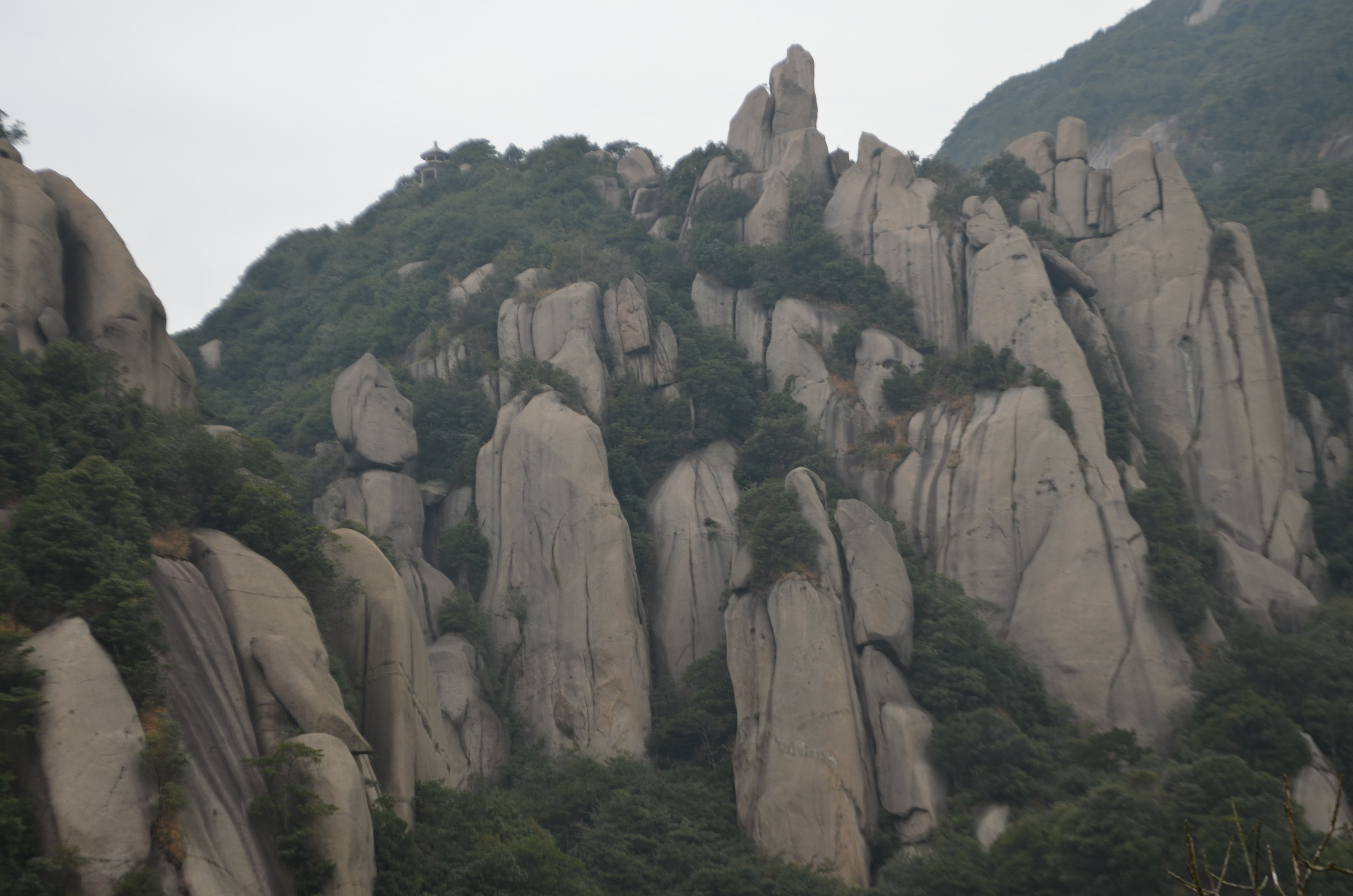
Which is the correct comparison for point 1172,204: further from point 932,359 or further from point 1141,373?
point 932,359

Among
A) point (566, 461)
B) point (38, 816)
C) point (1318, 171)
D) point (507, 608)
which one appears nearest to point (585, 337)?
point (566, 461)

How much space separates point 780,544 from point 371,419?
16751mm

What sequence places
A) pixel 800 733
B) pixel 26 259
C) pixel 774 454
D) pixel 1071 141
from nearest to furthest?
pixel 26 259, pixel 800 733, pixel 774 454, pixel 1071 141

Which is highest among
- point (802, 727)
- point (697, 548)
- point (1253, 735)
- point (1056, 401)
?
point (1056, 401)

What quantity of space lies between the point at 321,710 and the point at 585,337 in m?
25.1

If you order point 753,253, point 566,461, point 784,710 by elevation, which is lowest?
point 784,710

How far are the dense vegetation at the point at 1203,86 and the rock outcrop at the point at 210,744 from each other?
6400 cm

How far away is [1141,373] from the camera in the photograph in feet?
134

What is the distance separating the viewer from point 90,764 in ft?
51.1

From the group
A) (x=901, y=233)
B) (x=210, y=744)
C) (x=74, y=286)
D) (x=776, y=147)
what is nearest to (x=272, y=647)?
(x=210, y=744)

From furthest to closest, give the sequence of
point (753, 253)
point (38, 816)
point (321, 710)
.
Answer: point (753, 253)
point (321, 710)
point (38, 816)

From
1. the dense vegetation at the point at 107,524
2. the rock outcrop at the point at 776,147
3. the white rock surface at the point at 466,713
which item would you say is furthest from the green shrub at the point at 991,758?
the rock outcrop at the point at 776,147

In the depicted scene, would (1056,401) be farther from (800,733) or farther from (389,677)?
(389,677)

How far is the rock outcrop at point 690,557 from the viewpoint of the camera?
120 ft
